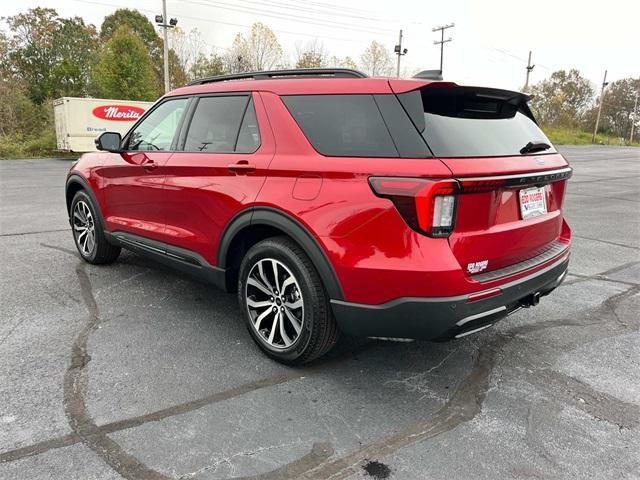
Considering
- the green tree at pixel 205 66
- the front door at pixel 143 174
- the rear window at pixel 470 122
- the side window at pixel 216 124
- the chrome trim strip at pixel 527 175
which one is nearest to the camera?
the chrome trim strip at pixel 527 175

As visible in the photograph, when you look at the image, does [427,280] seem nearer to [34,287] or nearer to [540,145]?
[540,145]

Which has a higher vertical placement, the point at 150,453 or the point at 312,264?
the point at 312,264

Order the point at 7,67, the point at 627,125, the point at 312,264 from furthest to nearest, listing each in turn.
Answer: the point at 627,125, the point at 7,67, the point at 312,264

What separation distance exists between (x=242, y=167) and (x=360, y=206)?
1.01 meters

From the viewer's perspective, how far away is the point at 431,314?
239 cm

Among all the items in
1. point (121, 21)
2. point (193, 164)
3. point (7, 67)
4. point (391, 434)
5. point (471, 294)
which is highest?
point (121, 21)

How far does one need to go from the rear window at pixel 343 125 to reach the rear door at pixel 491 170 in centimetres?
19

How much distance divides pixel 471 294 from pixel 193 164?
7.18 ft

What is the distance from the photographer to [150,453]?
2.23m

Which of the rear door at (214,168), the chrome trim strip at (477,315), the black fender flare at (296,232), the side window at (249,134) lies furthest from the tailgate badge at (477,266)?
the side window at (249,134)

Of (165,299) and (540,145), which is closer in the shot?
(540,145)

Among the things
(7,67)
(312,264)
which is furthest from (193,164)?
(7,67)

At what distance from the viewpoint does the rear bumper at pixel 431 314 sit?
7.83 ft

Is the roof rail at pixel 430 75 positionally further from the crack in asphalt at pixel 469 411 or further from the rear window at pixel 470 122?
the crack in asphalt at pixel 469 411
